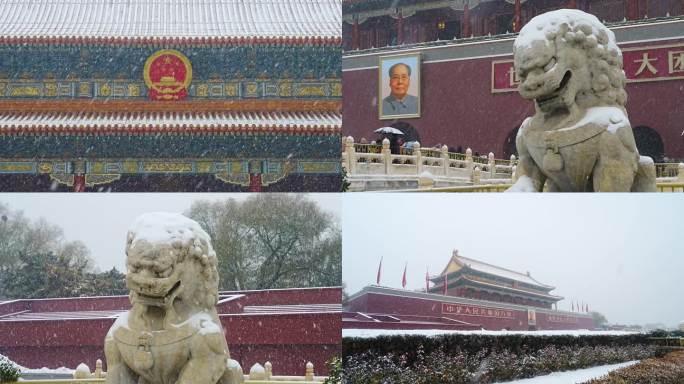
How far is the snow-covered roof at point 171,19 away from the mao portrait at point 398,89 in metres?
A: 6.48

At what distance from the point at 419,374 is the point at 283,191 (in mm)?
8891

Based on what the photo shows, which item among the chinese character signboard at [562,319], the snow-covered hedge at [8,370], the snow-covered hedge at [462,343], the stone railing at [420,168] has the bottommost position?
the snow-covered hedge at [8,370]

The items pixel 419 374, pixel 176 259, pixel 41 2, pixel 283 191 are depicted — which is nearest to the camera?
pixel 176 259

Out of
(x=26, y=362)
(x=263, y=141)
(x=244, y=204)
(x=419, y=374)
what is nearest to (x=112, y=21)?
(x=263, y=141)

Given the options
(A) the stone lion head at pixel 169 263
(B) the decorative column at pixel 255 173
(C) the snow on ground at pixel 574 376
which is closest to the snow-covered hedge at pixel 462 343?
(C) the snow on ground at pixel 574 376

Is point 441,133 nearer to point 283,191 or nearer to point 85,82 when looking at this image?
point 283,191

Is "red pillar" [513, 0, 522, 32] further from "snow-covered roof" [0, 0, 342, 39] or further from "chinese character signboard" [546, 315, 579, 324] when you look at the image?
"snow-covered roof" [0, 0, 342, 39]

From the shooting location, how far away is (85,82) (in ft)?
46.5

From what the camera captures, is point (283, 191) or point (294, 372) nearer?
point (294, 372)

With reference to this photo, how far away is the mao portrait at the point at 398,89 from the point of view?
24.7ft

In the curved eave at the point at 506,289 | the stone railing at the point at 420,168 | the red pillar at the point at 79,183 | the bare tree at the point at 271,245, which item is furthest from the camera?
the red pillar at the point at 79,183

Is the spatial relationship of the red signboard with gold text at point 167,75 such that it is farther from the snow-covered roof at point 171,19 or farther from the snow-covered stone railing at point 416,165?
the snow-covered stone railing at point 416,165

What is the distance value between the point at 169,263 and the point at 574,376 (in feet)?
5.86

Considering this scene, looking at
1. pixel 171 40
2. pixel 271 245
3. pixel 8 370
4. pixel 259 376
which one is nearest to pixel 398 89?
pixel 259 376
